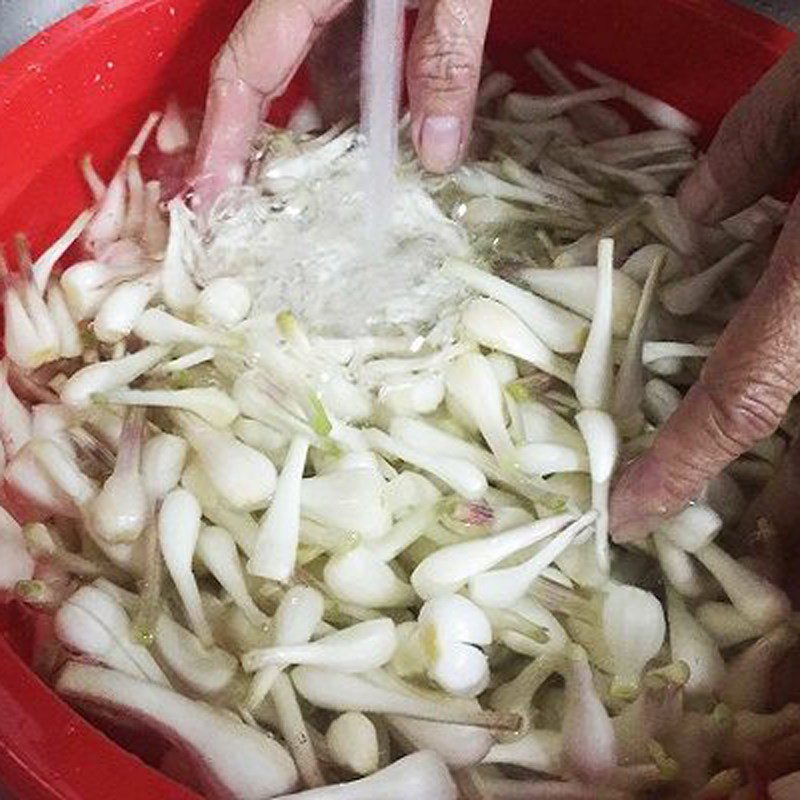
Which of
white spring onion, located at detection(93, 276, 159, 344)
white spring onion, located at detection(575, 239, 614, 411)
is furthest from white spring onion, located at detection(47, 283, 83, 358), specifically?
white spring onion, located at detection(575, 239, 614, 411)

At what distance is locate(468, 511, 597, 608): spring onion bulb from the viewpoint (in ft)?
1.57

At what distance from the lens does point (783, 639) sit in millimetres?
475

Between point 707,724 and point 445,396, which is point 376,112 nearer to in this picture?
point 445,396

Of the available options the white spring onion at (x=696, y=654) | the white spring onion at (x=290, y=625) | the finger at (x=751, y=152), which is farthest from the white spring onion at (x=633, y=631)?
the finger at (x=751, y=152)

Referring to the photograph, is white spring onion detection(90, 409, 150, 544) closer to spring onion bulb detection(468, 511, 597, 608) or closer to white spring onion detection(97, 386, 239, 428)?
white spring onion detection(97, 386, 239, 428)

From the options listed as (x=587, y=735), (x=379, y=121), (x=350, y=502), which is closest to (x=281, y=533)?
(x=350, y=502)

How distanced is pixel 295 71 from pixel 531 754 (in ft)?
1.20

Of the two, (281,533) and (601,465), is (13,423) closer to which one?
(281,533)

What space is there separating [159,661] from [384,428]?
0.13m

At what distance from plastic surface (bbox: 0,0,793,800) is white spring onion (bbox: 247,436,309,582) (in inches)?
3.9

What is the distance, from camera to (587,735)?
448 mm

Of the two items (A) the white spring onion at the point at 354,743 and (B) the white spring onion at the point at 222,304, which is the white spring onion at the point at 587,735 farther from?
(B) the white spring onion at the point at 222,304

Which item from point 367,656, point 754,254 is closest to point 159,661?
point 367,656

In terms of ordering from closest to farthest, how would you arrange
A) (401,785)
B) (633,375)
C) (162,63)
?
1. (401,785)
2. (633,375)
3. (162,63)
